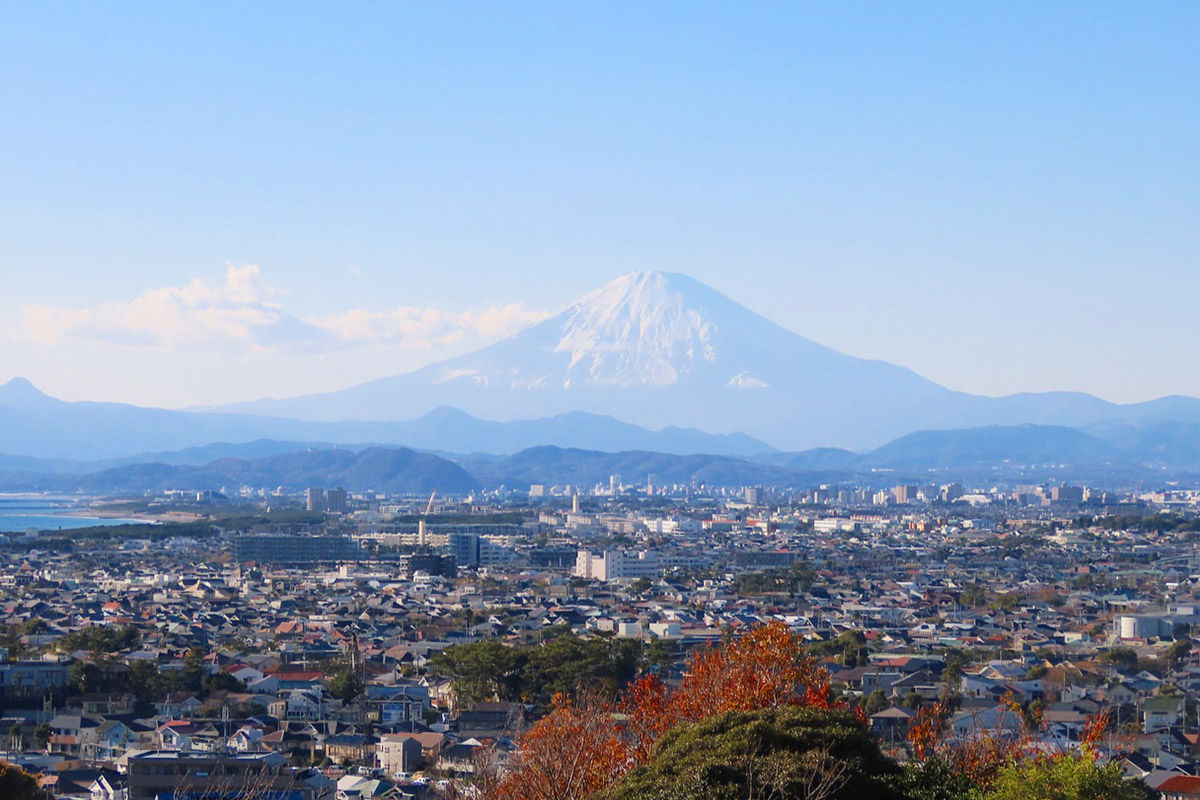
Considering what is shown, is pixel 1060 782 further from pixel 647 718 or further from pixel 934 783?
pixel 647 718

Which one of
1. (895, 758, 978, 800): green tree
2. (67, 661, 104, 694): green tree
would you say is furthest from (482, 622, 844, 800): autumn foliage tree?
(67, 661, 104, 694): green tree

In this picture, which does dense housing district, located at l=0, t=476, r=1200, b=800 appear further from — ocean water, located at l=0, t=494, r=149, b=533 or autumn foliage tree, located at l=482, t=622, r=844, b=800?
ocean water, located at l=0, t=494, r=149, b=533

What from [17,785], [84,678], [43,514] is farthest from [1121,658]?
[43,514]

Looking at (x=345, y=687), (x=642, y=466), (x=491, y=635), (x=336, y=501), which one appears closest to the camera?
(x=345, y=687)

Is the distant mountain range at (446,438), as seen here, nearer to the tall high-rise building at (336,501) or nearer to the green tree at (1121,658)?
the tall high-rise building at (336,501)

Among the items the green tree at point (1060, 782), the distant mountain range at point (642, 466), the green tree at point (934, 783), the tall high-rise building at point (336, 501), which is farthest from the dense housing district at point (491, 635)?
the distant mountain range at point (642, 466)

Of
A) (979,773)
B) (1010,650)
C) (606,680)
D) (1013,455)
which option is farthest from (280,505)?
(1013,455)
